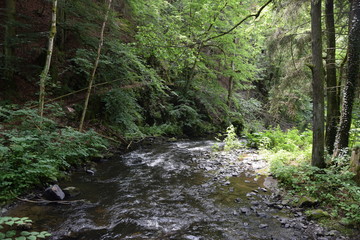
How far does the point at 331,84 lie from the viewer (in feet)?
20.9

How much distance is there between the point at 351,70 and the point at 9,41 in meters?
10.2

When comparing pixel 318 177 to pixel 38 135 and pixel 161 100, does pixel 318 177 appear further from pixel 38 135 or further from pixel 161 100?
pixel 161 100

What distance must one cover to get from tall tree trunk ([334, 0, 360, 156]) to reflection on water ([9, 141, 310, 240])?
8.51ft

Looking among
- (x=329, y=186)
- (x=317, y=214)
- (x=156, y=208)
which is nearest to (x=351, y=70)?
(x=329, y=186)

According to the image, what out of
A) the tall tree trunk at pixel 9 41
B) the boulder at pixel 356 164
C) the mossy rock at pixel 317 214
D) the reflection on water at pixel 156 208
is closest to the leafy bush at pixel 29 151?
the reflection on water at pixel 156 208

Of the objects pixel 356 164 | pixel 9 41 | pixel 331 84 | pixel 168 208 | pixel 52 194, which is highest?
pixel 9 41

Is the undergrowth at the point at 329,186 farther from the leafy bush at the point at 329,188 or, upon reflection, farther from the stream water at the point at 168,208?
the stream water at the point at 168,208

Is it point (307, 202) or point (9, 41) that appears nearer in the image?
point (307, 202)

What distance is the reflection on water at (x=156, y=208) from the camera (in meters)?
3.63

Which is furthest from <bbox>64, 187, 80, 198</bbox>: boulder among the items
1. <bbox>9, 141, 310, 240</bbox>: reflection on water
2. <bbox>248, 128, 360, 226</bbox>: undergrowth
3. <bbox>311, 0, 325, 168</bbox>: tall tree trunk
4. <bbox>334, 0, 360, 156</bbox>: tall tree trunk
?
<bbox>334, 0, 360, 156</bbox>: tall tree trunk

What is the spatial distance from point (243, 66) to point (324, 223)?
46.3 ft

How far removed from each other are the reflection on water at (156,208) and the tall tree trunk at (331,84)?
245 cm

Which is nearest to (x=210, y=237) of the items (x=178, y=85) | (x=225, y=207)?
(x=225, y=207)

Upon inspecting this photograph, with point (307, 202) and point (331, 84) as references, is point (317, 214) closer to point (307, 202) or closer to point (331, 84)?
point (307, 202)
